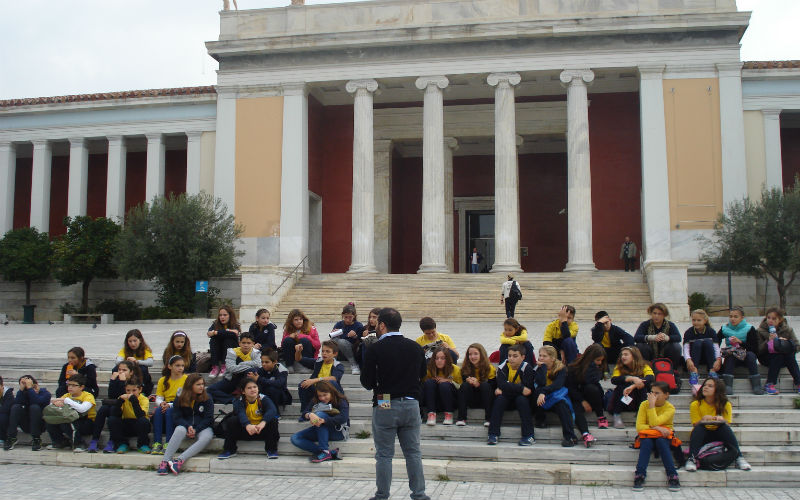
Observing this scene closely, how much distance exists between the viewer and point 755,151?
2594 centimetres

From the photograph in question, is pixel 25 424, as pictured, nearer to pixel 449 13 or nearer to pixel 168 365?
pixel 168 365

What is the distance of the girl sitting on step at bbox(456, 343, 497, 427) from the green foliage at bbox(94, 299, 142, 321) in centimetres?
2014

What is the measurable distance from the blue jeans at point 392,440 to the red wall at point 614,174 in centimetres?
2358

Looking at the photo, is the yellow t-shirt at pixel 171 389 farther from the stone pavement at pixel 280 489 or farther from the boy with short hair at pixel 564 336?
the boy with short hair at pixel 564 336

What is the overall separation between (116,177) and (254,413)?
23.7 m

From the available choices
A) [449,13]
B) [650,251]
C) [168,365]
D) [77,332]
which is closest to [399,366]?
[168,365]

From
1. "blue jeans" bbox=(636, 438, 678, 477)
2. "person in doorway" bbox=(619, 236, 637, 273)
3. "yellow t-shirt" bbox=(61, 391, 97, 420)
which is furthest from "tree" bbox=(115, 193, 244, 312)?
"blue jeans" bbox=(636, 438, 678, 477)

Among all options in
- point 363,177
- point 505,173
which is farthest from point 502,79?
point 363,177

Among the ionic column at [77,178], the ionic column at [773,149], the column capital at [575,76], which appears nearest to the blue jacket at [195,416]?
the column capital at [575,76]

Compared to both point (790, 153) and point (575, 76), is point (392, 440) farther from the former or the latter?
point (790, 153)

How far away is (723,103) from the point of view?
25359mm

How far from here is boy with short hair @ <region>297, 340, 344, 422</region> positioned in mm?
9062

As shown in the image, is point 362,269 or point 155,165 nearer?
point 362,269

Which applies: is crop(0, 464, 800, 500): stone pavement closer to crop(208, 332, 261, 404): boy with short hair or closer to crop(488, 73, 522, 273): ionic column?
crop(208, 332, 261, 404): boy with short hair
